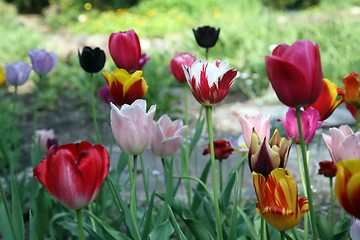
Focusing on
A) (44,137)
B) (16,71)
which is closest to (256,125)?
(44,137)

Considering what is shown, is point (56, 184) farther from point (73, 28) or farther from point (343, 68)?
point (73, 28)

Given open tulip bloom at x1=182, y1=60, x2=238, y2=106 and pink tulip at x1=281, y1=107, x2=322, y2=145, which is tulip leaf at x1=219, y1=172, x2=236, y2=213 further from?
open tulip bloom at x1=182, y1=60, x2=238, y2=106

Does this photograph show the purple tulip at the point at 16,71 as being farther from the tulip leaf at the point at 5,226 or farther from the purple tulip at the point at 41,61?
the tulip leaf at the point at 5,226

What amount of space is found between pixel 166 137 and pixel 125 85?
0.31 m

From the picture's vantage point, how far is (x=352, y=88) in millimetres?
1575

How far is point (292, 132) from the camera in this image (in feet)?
4.53

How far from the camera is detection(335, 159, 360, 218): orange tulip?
83 cm

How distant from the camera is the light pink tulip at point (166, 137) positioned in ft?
5.44

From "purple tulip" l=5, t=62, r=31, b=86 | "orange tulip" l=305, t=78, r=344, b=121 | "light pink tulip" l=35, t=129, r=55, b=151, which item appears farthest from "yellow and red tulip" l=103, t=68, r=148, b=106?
"purple tulip" l=5, t=62, r=31, b=86

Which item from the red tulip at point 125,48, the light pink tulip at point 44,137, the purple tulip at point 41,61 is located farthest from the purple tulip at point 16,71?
the red tulip at point 125,48

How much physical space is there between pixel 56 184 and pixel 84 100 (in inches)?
167

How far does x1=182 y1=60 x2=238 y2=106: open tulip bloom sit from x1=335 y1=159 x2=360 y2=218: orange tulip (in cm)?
44

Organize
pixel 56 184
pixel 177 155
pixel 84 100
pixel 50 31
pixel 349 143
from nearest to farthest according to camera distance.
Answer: pixel 56 184 → pixel 349 143 → pixel 177 155 → pixel 84 100 → pixel 50 31

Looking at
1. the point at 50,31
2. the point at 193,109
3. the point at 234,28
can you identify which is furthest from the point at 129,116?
the point at 50,31
